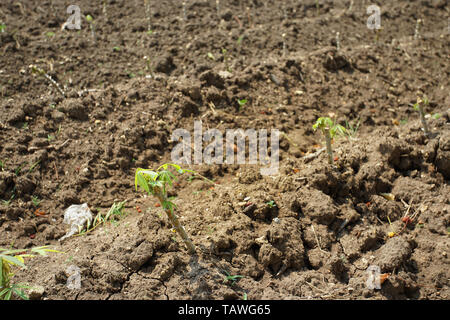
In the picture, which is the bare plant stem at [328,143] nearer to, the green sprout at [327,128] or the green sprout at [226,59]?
the green sprout at [327,128]

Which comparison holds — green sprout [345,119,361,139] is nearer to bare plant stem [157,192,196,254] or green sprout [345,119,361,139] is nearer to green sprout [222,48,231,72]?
green sprout [222,48,231,72]

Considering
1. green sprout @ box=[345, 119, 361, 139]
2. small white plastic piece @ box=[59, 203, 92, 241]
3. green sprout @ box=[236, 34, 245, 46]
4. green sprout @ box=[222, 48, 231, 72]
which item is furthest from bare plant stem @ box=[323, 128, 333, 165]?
green sprout @ box=[236, 34, 245, 46]

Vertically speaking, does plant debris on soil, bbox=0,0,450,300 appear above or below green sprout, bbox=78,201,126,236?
above

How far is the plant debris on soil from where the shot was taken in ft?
7.35

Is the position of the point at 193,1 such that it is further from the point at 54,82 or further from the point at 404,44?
the point at 404,44

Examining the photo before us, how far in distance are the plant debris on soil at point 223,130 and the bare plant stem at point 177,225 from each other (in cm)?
8

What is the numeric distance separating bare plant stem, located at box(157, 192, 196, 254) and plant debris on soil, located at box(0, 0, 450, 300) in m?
0.08

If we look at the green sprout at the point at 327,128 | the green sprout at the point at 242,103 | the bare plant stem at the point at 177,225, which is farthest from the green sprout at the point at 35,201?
the green sprout at the point at 327,128

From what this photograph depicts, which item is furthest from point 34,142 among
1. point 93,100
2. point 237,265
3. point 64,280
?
point 237,265

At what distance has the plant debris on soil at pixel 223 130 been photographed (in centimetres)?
224

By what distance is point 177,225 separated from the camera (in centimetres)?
212

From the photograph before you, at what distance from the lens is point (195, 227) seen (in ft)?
8.09
